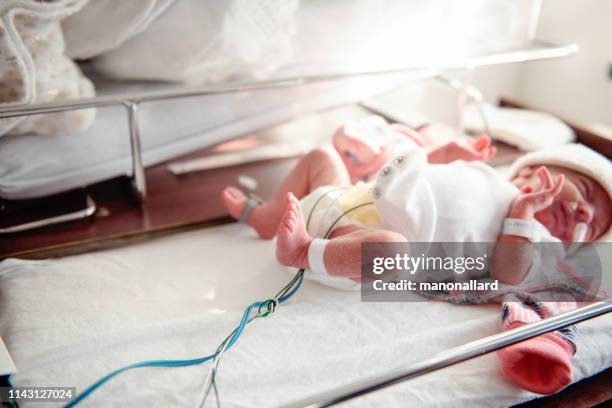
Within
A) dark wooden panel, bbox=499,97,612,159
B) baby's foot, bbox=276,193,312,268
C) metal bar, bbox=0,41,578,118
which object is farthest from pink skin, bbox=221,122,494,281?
dark wooden panel, bbox=499,97,612,159

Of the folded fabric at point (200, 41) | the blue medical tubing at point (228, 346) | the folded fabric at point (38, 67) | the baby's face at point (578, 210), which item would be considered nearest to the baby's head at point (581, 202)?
the baby's face at point (578, 210)

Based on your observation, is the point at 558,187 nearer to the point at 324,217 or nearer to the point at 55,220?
the point at 324,217

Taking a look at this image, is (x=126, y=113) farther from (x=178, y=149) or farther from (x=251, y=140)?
Result: (x=251, y=140)

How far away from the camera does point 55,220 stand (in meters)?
1.02

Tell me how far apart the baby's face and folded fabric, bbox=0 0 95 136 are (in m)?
0.87

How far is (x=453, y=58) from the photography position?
142cm

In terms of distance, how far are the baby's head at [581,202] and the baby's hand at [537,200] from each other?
0.17 ft

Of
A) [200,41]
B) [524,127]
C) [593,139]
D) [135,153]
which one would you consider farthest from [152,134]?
[593,139]

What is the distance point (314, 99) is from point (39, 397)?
2.81 feet

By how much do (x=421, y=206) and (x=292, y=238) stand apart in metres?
0.23

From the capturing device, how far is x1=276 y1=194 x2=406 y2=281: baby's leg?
2.64 feet

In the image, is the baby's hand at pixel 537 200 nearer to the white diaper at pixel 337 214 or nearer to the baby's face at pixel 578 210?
the baby's face at pixel 578 210

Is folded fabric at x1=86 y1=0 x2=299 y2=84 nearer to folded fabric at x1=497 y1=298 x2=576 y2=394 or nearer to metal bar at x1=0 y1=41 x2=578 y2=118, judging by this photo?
metal bar at x1=0 y1=41 x2=578 y2=118

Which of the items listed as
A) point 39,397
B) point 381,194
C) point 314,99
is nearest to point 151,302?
point 39,397
